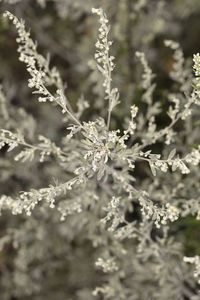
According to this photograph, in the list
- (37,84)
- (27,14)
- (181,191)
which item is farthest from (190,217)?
(27,14)

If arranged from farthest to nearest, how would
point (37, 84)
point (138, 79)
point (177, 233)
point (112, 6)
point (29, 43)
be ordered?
point (138, 79) → point (112, 6) → point (177, 233) → point (29, 43) → point (37, 84)

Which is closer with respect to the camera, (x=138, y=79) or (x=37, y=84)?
(x=37, y=84)

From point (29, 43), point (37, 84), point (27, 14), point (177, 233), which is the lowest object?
point (177, 233)

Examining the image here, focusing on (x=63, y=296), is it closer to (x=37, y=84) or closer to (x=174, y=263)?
(x=174, y=263)

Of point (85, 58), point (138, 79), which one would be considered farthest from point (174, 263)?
point (85, 58)

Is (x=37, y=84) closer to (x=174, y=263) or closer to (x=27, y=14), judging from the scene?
(x=174, y=263)

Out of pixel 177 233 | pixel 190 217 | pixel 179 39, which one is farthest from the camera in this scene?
pixel 179 39

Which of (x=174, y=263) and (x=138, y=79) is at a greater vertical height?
(x=138, y=79)
